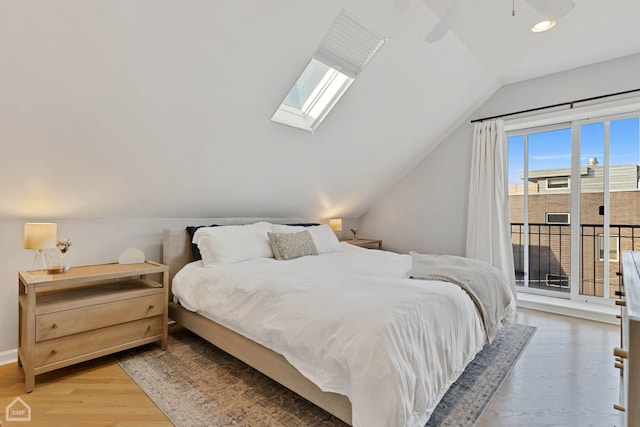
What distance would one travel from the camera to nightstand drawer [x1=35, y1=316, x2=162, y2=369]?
1.99 metres

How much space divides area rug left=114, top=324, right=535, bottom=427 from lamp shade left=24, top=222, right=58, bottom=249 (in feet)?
3.16

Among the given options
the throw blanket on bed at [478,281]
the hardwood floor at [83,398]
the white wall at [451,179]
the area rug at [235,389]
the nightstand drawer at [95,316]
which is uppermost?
the white wall at [451,179]

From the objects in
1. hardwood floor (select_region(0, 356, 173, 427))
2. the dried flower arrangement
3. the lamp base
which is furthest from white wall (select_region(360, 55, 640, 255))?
the lamp base

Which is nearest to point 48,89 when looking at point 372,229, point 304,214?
point 304,214

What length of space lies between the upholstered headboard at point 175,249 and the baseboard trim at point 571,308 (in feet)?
12.1

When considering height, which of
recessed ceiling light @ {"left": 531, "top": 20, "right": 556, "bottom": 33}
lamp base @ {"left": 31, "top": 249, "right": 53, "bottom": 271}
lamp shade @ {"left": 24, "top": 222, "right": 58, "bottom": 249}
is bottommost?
lamp base @ {"left": 31, "top": 249, "right": 53, "bottom": 271}

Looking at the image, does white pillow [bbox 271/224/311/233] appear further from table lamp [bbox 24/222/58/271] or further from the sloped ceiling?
table lamp [bbox 24/222/58/271]

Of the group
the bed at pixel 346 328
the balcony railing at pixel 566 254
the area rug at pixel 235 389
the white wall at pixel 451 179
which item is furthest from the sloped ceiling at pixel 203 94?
the balcony railing at pixel 566 254

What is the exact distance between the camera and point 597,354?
246 cm

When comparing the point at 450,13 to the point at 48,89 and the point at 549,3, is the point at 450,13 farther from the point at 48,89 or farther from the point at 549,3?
the point at 48,89

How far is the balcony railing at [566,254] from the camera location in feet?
11.5

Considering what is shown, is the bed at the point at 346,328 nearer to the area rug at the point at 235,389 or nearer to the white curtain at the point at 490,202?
the area rug at the point at 235,389

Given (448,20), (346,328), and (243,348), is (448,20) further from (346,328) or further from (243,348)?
(243,348)

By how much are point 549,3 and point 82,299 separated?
10.8 feet
